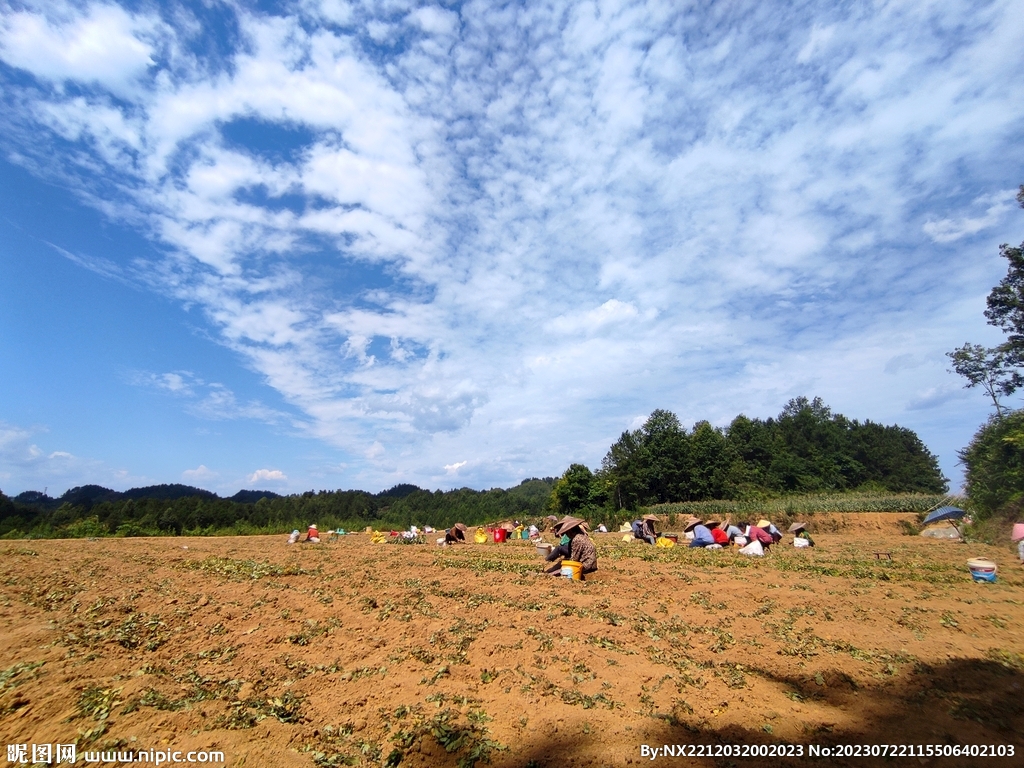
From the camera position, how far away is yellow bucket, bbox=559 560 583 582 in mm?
10985

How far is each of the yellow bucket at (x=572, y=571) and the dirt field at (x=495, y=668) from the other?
3.13 feet

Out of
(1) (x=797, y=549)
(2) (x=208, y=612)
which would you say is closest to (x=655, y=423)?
(1) (x=797, y=549)

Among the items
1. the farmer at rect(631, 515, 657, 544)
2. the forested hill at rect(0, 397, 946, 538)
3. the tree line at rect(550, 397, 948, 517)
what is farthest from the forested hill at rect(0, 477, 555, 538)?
the farmer at rect(631, 515, 657, 544)

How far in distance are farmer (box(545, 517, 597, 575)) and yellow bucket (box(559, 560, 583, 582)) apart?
27 cm

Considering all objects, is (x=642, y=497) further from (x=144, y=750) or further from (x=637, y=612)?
(x=144, y=750)

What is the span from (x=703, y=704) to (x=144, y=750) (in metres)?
4.75

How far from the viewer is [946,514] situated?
2511cm

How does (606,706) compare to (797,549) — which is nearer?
(606,706)

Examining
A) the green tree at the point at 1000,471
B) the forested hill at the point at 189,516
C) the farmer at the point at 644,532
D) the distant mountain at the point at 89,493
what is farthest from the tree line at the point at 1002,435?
the distant mountain at the point at 89,493

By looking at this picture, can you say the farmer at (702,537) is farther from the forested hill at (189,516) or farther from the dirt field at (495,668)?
the forested hill at (189,516)

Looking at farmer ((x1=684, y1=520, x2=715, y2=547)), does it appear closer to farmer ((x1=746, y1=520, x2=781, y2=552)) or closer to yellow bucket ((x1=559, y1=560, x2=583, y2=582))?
farmer ((x1=746, y1=520, x2=781, y2=552))

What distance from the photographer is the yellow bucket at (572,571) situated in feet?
36.0

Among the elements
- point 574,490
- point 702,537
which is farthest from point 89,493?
point 702,537

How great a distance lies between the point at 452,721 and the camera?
14.3ft
